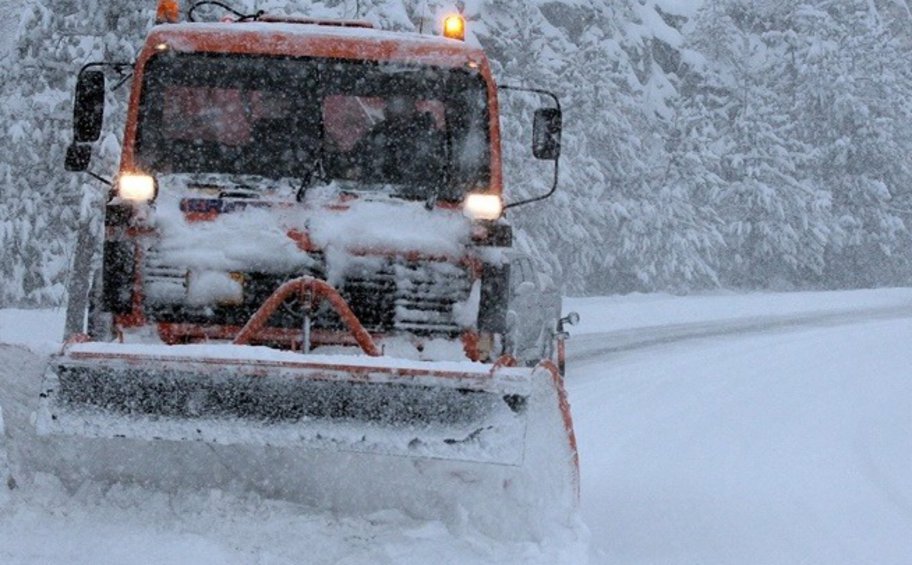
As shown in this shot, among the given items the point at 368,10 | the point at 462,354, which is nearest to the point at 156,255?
the point at 462,354

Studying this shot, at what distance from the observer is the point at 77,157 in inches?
253

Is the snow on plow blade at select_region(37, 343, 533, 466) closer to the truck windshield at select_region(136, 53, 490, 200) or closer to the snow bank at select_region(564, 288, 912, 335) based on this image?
the truck windshield at select_region(136, 53, 490, 200)

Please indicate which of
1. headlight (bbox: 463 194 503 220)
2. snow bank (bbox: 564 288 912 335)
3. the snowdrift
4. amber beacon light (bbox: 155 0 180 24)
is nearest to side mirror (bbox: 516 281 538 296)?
headlight (bbox: 463 194 503 220)

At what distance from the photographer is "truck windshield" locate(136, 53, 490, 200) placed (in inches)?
243

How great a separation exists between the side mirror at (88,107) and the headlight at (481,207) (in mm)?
2005

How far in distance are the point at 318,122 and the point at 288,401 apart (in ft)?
A: 6.90

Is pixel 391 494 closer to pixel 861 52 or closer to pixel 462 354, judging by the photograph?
pixel 462 354

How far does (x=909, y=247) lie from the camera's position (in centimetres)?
4397

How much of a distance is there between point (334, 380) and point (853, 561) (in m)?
2.58

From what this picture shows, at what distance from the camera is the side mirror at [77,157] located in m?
6.41

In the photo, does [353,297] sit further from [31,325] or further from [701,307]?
[701,307]

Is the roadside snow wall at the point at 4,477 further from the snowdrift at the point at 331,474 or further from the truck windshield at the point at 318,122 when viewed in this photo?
the truck windshield at the point at 318,122

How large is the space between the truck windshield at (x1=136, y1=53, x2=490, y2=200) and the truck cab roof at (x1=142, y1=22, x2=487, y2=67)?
0.05 m

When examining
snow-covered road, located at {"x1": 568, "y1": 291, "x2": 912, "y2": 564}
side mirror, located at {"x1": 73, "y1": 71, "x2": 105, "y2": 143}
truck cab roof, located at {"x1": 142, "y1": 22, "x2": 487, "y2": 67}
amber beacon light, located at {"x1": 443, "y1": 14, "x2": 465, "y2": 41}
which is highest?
amber beacon light, located at {"x1": 443, "y1": 14, "x2": 465, "y2": 41}
